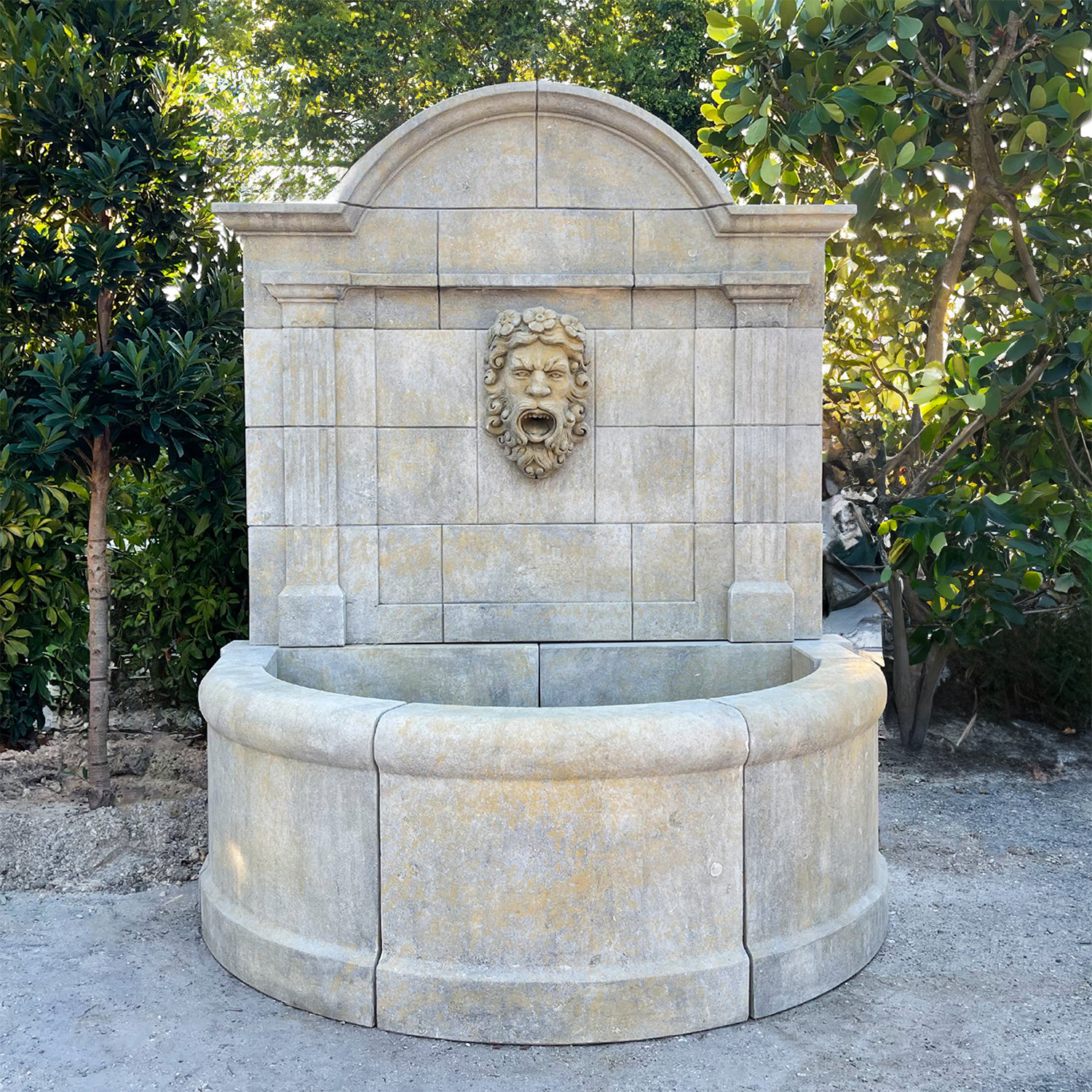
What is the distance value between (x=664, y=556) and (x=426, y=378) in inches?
52.9

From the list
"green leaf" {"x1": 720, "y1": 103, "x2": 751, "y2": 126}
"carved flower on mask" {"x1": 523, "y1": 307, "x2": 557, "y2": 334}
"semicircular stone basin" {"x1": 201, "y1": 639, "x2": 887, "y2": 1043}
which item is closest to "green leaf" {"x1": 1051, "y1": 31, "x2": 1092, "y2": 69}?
"green leaf" {"x1": 720, "y1": 103, "x2": 751, "y2": 126}

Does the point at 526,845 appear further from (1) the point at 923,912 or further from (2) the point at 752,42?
(2) the point at 752,42

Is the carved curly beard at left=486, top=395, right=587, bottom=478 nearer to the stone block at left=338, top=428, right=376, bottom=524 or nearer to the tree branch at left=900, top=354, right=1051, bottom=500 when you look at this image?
the stone block at left=338, top=428, right=376, bottom=524

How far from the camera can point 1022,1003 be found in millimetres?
4031

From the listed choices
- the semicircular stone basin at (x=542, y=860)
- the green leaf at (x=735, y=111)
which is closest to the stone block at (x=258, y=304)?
the semicircular stone basin at (x=542, y=860)

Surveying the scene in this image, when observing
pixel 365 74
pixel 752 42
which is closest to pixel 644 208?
pixel 752 42

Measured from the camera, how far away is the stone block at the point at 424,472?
5.16 m

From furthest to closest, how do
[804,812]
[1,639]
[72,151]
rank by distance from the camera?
[1,639] → [72,151] → [804,812]

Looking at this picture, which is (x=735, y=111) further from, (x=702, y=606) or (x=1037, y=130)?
(x=702, y=606)

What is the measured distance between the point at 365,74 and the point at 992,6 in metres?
11.2

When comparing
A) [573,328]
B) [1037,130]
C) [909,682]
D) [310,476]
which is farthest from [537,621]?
[1037,130]

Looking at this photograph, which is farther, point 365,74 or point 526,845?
point 365,74

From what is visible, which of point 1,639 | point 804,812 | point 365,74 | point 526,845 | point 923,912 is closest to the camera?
point 526,845

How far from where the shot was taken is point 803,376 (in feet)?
17.0
